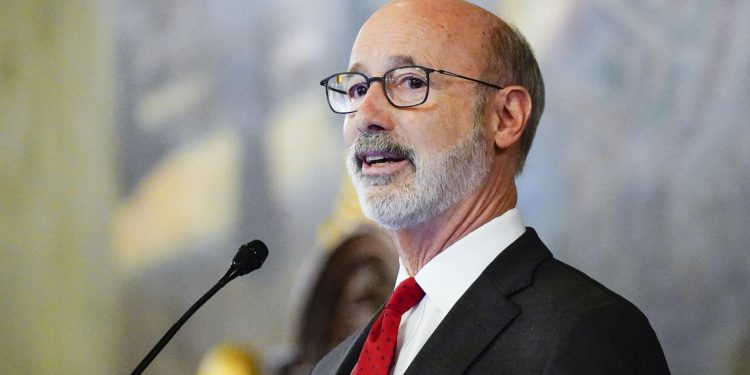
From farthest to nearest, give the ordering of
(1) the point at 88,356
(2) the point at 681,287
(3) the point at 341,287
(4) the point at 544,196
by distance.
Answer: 1. (1) the point at 88,356
2. (3) the point at 341,287
3. (4) the point at 544,196
4. (2) the point at 681,287

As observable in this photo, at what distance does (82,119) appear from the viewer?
3.56 m

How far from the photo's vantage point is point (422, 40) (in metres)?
2.25

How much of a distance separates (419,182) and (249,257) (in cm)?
42

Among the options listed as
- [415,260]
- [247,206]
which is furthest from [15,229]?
[415,260]

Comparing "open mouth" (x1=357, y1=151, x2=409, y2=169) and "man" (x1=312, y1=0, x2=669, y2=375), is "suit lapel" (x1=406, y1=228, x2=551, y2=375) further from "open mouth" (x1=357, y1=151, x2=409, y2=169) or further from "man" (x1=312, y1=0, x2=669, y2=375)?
"open mouth" (x1=357, y1=151, x2=409, y2=169)

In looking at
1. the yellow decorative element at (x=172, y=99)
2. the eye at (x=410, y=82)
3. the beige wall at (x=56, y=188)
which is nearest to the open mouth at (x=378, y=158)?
the eye at (x=410, y=82)

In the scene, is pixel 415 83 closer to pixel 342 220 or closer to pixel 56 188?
pixel 342 220

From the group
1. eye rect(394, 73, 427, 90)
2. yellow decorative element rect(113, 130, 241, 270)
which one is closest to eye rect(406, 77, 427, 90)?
eye rect(394, 73, 427, 90)

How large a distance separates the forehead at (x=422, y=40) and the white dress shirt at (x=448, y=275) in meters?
0.37

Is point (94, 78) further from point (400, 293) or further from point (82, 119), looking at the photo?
point (400, 293)

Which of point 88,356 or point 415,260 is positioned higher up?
point 415,260

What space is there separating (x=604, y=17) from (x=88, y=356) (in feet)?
6.72

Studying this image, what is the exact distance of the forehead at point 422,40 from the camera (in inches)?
88.3

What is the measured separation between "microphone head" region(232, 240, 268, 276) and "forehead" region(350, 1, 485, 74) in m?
0.47
